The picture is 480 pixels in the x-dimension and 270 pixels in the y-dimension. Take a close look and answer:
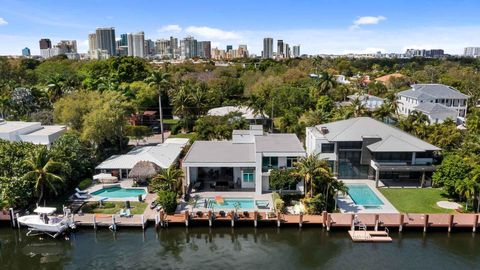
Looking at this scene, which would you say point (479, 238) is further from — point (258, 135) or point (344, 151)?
point (258, 135)

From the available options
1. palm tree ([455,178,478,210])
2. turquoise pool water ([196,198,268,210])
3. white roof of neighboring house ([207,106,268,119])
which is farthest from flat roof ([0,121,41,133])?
palm tree ([455,178,478,210])

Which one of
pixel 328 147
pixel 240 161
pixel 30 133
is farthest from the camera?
pixel 30 133

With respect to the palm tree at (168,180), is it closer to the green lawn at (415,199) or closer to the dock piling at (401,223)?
the dock piling at (401,223)

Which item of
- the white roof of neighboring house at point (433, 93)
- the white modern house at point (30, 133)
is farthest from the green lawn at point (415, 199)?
the white modern house at point (30, 133)

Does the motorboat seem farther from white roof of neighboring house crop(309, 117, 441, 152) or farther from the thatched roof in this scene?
white roof of neighboring house crop(309, 117, 441, 152)

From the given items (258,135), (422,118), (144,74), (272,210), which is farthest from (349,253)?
(144,74)

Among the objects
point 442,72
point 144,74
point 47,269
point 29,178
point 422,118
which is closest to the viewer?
point 47,269

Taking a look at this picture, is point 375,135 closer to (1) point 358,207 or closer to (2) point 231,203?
(1) point 358,207

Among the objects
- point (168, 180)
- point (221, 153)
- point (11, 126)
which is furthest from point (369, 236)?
point (11, 126)
